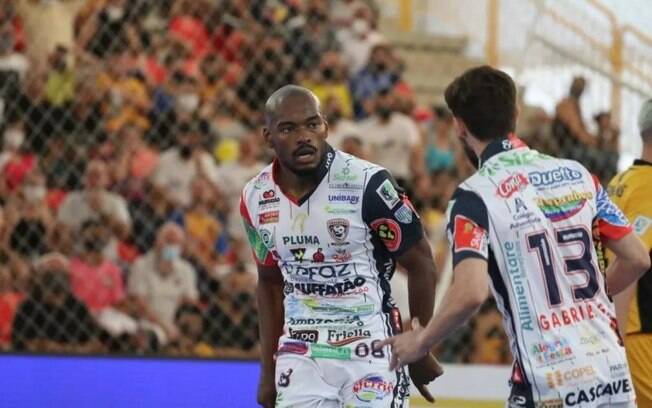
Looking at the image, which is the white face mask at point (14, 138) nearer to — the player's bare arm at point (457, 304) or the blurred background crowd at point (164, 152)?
the blurred background crowd at point (164, 152)

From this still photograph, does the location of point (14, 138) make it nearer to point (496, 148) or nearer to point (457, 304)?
point (496, 148)

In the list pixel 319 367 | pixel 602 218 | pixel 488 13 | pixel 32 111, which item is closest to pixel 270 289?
pixel 319 367

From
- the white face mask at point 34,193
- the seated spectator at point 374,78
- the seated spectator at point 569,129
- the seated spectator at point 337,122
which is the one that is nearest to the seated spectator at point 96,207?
the white face mask at point 34,193

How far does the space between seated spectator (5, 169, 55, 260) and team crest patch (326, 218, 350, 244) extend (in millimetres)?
4491

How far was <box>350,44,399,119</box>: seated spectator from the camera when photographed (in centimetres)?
1013

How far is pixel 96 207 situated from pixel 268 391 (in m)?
4.33

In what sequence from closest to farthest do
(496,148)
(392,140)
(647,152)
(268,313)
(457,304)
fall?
(457,304) < (496,148) < (268,313) < (647,152) < (392,140)

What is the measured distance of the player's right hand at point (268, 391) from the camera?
16.5 ft

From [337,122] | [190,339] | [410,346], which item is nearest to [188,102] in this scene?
[337,122]

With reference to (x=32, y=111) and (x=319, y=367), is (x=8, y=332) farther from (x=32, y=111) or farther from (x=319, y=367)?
(x=319, y=367)

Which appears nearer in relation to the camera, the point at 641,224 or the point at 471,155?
the point at 471,155

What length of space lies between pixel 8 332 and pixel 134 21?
243 centimetres

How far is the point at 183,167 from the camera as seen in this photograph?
937 centimetres

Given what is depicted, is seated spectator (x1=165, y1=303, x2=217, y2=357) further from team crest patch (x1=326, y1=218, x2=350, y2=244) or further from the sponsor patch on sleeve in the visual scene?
the sponsor patch on sleeve
